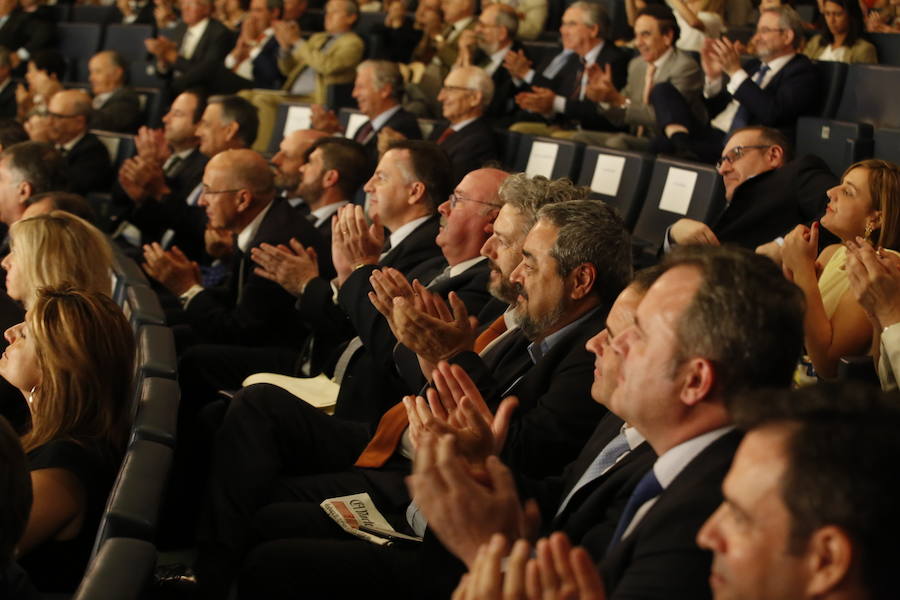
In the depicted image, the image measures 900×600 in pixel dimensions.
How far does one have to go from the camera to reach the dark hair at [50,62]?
8.11 metres

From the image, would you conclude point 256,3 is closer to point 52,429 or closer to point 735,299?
point 52,429

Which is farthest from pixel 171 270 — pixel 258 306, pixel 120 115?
pixel 120 115

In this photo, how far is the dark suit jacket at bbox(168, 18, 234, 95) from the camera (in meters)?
7.16

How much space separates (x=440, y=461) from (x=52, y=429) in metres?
0.81

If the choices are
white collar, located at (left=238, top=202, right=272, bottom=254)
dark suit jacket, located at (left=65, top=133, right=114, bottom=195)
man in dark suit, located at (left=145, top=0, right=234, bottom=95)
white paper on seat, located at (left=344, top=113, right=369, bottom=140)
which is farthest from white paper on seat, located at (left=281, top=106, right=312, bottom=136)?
white collar, located at (left=238, top=202, right=272, bottom=254)

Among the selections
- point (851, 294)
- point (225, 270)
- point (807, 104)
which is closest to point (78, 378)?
point (851, 294)

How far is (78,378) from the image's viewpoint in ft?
6.27

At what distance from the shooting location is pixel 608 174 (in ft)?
13.3

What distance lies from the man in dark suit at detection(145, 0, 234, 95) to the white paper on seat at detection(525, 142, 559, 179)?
3.47m

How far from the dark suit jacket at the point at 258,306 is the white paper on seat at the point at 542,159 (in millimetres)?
1085

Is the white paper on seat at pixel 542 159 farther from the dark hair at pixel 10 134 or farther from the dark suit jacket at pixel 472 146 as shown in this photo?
the dark hair at pixel 10 134

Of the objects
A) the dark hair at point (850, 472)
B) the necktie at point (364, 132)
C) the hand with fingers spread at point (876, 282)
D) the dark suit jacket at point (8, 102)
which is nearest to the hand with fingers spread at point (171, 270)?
the necktie at point (364, 132)

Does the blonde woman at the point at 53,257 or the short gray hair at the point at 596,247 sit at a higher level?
the short gray hair at the point at 596,247

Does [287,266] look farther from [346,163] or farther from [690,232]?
[690,232]
